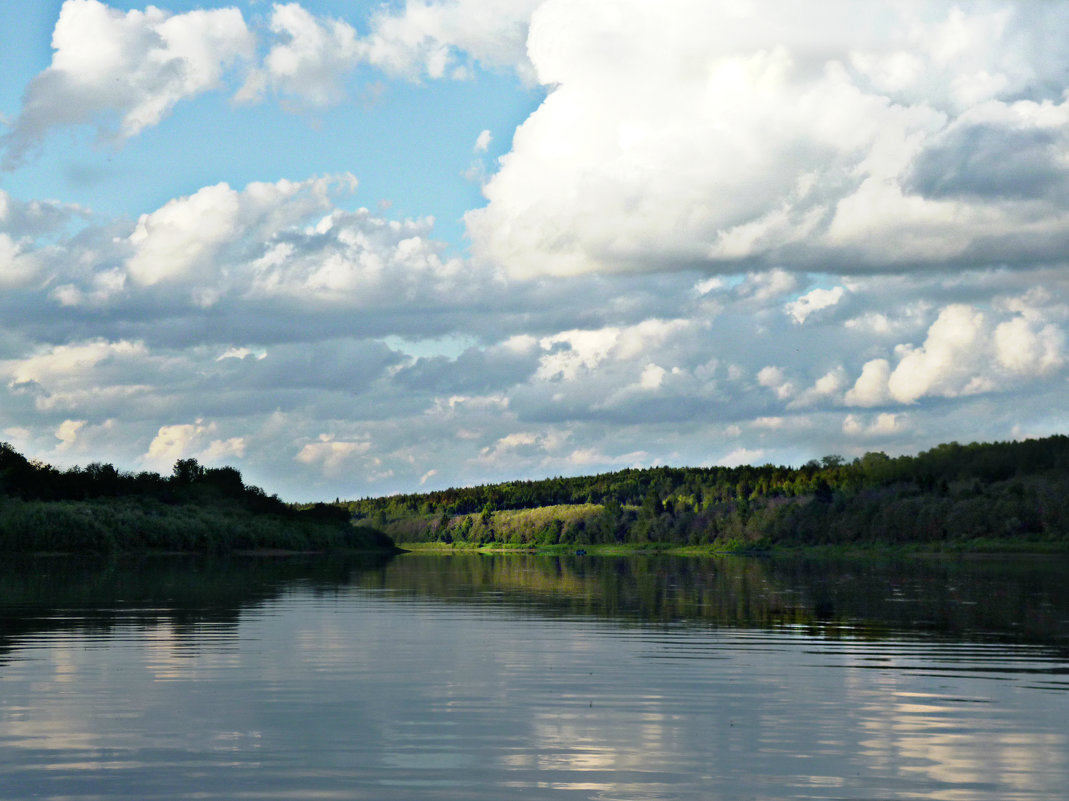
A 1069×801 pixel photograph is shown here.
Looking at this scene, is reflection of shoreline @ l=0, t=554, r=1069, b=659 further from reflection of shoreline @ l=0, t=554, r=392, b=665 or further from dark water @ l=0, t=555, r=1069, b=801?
dark water @ l=0, t=555, r=1069, b=801

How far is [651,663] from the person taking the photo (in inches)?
1190

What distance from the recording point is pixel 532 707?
23.0 meters

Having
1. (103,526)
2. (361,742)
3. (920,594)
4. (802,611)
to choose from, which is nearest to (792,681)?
→ (361,742)

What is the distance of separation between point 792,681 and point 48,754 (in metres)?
16.4

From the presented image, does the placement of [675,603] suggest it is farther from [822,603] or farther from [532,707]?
[532,707]

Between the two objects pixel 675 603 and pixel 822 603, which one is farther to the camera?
pixel 822 603

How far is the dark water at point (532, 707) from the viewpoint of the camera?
54.3 ft

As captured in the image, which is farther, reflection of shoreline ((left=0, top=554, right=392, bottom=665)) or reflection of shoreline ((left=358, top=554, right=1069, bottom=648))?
reflection of shoreline ((left=358, top=554, right=1069, bottom=648))

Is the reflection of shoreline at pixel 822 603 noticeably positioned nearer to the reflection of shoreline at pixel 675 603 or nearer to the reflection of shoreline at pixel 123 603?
the reflection of shoreline at pixel 675 603

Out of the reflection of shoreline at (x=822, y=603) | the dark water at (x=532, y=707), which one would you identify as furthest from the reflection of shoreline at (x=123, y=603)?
the reflection of shoreline at (x=822, y=603)

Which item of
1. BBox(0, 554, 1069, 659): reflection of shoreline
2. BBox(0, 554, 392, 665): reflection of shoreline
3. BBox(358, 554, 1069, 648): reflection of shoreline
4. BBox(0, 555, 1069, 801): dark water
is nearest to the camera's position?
BBox(0, 555, 1069, 801): dark water

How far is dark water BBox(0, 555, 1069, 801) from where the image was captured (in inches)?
651

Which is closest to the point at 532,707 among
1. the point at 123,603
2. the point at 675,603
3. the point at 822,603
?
the point at 675,603

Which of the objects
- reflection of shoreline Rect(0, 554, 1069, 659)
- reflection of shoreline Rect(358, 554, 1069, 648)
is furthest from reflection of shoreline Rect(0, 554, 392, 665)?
reflection of shoreline Rect(358, 554, 1069, 648)
